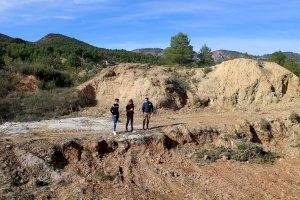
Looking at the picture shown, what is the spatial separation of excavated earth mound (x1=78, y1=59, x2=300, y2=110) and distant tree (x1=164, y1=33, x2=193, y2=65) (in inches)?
695

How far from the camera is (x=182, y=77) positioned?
2777 centimetres

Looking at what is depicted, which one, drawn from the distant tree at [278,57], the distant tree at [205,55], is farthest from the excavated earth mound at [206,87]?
the distant tree at [205,55]

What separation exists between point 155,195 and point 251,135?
649 centimetres

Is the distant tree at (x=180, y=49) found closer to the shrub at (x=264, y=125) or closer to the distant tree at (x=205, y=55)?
the distant tree at (x=205, y=55)

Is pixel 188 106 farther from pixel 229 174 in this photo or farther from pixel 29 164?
pixel 29 164

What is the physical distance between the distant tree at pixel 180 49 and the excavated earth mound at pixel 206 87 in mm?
17641

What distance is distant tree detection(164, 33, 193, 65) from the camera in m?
45.1

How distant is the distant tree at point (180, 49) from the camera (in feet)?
148

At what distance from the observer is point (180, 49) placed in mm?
45250

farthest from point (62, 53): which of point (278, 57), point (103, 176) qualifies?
point (103, 176)

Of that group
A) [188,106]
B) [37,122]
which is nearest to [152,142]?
[37,122]

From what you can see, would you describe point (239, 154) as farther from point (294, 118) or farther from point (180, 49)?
point (180, 49)

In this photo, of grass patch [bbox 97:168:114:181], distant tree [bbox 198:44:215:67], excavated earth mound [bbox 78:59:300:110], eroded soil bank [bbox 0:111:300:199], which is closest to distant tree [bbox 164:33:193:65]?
distant tree [bbox 198:44:215:67]

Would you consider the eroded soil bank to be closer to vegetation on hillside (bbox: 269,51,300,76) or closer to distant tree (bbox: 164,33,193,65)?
vegetation on hillside (bbox: 269,51,300,76)
